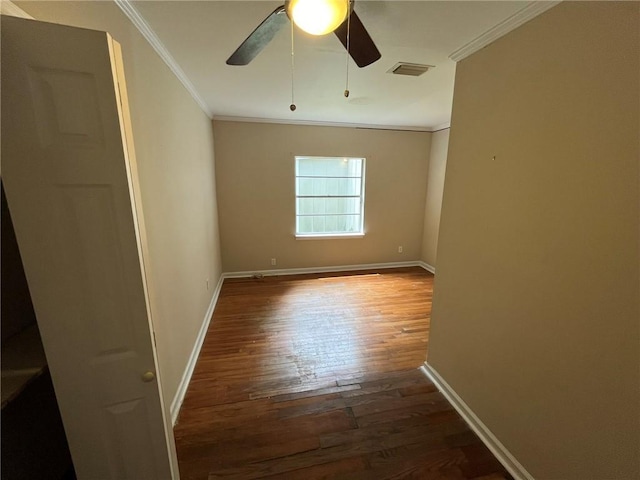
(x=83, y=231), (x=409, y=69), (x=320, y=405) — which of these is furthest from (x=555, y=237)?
(x=83, y=231)

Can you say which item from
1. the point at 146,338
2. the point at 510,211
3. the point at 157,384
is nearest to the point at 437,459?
the point at 510,211

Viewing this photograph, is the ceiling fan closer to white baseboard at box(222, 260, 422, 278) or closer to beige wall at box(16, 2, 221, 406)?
beige wall at box(16, 2, 221, 406)

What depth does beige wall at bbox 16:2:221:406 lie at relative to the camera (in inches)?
47.1

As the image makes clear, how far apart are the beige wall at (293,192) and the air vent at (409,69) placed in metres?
2.12

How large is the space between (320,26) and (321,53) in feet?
2.94

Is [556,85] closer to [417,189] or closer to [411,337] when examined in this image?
[411,337]

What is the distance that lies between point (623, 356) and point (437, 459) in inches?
43.1

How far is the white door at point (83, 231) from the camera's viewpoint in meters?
0.69

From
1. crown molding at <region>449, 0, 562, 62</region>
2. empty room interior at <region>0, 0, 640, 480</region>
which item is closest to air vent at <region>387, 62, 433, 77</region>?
empty room interior at <region>0, 0, 640, 480</region>

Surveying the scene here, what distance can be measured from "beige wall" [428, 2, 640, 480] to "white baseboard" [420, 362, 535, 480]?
5 centimetres

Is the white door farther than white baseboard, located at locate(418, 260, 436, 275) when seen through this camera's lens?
No

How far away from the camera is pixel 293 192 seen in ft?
13.8

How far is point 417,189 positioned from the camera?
466 cm

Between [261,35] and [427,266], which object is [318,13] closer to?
[261,35]
